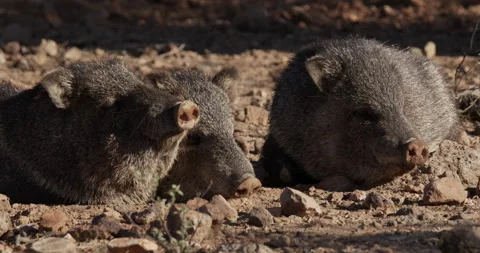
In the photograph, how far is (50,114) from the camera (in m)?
7.12

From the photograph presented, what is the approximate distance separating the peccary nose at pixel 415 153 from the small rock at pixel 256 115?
2.78 m

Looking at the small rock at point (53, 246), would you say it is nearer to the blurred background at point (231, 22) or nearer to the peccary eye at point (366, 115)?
the peccary eye at point (366, 115)

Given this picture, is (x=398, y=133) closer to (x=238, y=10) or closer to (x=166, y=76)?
(x=166, y=76)

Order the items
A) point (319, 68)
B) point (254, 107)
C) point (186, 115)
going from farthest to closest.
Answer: point (254, 107)
point (319, 68)
point (186, 115)

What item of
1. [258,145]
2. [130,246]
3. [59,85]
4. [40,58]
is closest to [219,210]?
[130,246]

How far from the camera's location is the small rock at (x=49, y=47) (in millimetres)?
12141

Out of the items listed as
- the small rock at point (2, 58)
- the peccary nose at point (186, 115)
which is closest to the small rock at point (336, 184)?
the peccary nose at point (186, 115)

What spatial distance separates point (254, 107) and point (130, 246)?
458cm

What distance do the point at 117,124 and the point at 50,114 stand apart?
55cm

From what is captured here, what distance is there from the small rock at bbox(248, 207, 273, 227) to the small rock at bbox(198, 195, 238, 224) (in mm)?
160

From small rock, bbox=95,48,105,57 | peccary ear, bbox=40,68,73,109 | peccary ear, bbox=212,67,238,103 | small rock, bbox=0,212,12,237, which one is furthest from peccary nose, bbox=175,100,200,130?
small rock, bbox=95,48,105,57

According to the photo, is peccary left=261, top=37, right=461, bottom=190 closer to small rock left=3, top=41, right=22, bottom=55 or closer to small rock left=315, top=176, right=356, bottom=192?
small rock left=315, top=176, right=356, bottom=192

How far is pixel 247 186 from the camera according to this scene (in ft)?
22.5

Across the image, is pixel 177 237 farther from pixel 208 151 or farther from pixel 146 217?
pixel 208 151
